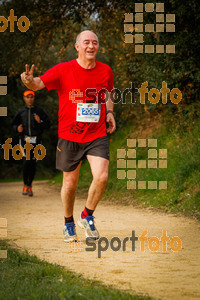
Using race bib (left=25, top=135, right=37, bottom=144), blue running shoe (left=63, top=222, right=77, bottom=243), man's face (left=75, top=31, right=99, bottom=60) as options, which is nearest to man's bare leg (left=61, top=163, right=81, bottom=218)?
blue running shoe (left=63, top=222, right=77, bottom=243)

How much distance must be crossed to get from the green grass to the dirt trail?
22 centimetres

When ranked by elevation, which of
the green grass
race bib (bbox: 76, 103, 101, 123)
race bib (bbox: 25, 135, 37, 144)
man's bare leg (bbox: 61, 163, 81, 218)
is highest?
race bib (bbox: 76, 103, 101, 123)

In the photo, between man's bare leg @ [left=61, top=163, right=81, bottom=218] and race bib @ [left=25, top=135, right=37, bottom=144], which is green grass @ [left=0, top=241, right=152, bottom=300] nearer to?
man's bare leg @ [left=61, top=163, right=81, bottom=218]

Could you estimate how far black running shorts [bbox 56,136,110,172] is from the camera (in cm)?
603

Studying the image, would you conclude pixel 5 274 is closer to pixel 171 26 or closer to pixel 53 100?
pixel 171 26

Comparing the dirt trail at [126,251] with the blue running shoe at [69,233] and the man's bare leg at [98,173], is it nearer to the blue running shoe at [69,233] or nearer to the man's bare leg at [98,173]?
the blue running shoe at [69,233]

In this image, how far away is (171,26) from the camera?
36.4 feet

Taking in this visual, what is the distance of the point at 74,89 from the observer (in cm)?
588

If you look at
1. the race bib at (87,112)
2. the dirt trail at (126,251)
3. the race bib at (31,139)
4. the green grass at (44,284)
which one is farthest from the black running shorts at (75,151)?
the race bib at (31,139)

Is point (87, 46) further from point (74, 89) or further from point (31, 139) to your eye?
point (31, 139)

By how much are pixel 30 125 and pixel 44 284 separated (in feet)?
27.0

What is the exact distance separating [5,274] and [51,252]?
1.16 meters

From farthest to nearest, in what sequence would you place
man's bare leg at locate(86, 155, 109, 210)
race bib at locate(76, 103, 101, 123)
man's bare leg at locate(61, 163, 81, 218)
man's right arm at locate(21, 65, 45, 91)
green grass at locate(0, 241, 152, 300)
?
1. man's bare leg at locate(61, 163, 81, 218)
2. man's bare leg at locate(86, 155, 109, 210)
3. race bib at locate(76, 103, 101, 123)
4. man's right arm at locate(21, 65, 45, 91)
5. green grass at locate(0, 241, 152, 300)

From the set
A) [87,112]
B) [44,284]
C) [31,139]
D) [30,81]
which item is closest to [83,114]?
[87,112]
